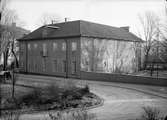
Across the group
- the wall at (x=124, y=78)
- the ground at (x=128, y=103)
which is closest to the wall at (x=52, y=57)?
the wall at (x=124, y=78)

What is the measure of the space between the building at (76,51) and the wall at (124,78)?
7.60 feet

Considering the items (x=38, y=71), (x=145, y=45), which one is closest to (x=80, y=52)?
(x=38, y=71)

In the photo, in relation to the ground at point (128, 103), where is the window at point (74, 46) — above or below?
above

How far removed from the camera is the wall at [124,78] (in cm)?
2072

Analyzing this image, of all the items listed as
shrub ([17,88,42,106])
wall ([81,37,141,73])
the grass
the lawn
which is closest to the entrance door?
wall ([81,37,141,73])

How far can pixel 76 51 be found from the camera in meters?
29.8

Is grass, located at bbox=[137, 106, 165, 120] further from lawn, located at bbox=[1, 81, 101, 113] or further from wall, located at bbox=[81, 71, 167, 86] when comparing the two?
wall, located at bbox=[81, 71, 167, 86]

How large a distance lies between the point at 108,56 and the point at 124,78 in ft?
34.4

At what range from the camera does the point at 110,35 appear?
112 ft

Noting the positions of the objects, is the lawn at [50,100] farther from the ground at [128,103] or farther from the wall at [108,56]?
the wall at [108,56]

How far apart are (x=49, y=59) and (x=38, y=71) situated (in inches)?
141

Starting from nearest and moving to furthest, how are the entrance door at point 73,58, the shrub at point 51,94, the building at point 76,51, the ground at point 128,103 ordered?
the ground at point 128,103 → the shrub at point 51,94 → the entrance door at point 73,58 → the building at point 76,51

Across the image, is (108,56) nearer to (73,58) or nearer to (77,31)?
(73,58)

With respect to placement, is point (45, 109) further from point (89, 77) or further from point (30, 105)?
point (89, 77)
